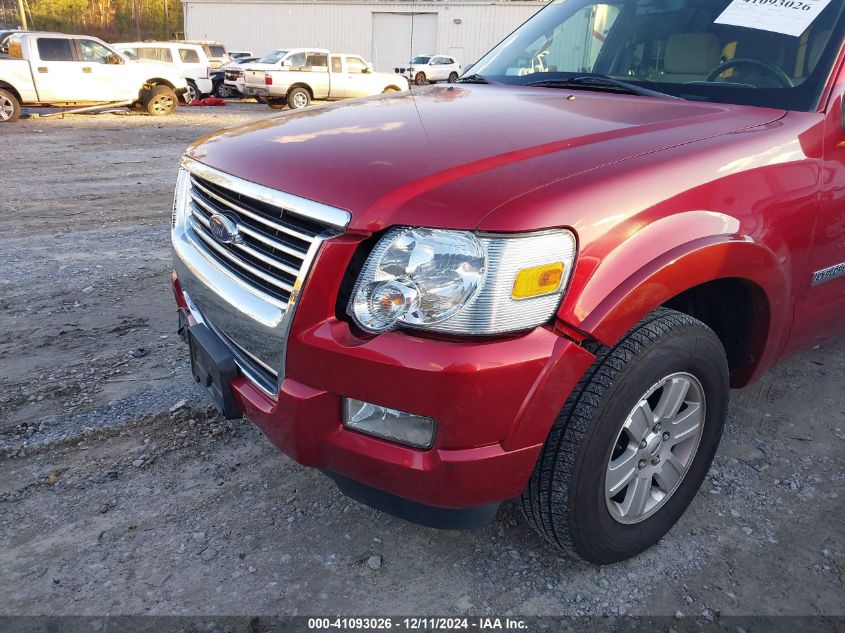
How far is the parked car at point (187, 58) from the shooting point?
18.6m

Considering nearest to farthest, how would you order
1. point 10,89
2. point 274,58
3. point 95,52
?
1. point 10,89
2. point 95,52
3. point 274,58

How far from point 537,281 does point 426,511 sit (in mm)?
710

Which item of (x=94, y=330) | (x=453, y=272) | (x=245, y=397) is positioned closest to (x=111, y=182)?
(x=94, y=330)

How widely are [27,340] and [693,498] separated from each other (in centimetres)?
349

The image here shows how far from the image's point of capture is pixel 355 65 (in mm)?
19484

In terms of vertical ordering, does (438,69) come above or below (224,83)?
below

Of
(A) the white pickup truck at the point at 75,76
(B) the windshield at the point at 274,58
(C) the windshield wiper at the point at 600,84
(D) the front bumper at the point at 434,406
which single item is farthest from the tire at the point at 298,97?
(D) the front bumper at the point at 434,406

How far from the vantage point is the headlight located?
1666mm

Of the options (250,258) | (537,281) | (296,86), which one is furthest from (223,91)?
(537,281)

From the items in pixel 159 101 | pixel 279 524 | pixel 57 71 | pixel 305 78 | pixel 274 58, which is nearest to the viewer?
pixel 279 524

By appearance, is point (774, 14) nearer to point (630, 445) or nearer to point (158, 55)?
point (630, 445)

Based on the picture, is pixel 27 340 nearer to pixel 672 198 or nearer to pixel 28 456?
pixel 28 456

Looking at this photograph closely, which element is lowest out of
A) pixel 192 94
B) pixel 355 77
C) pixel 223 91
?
pixel 223 91

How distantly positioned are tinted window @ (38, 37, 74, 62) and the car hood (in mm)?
13271
